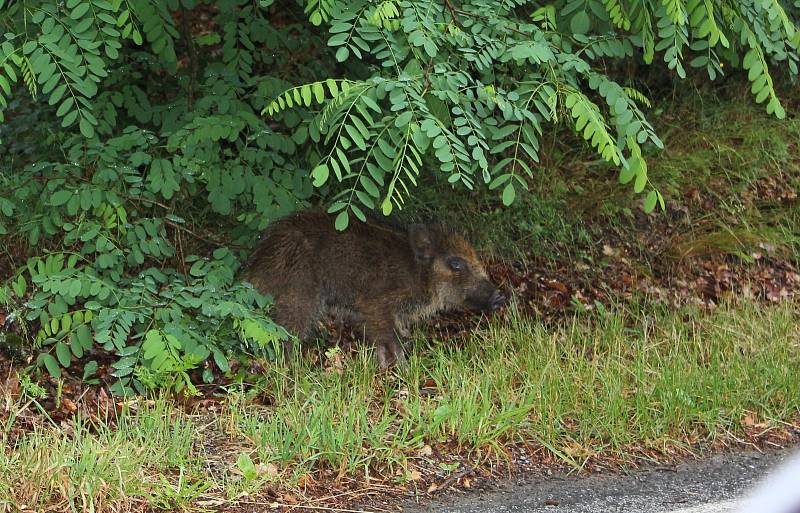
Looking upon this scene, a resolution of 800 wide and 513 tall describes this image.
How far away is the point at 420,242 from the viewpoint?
8375mm

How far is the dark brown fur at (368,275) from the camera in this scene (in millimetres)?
7930

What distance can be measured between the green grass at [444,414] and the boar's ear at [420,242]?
78 centimetres

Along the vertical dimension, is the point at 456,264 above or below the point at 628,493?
above

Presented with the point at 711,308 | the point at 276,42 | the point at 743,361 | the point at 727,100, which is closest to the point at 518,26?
the point at 276,42

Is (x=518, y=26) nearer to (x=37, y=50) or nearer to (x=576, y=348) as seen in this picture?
(x=576, y=348)

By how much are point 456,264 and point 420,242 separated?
1.26 ft

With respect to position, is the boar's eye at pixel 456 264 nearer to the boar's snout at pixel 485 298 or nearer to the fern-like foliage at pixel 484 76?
the boar's snout at pixel 485 298

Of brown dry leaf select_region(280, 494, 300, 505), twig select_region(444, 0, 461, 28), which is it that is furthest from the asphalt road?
twig select_region(444, 0, 461, 28)

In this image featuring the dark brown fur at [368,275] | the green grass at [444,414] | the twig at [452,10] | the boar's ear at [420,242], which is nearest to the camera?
the green grass at [444,414]

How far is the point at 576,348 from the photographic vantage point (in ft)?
25.8

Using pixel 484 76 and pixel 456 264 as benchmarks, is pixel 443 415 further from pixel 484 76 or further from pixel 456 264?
pixel 484 76

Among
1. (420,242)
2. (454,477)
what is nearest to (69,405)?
(454,477)

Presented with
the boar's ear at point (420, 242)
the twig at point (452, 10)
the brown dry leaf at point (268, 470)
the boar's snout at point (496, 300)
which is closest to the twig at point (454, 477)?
the brown dry leaf at point (268, 470)

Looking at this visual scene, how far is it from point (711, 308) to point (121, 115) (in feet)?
18.1
